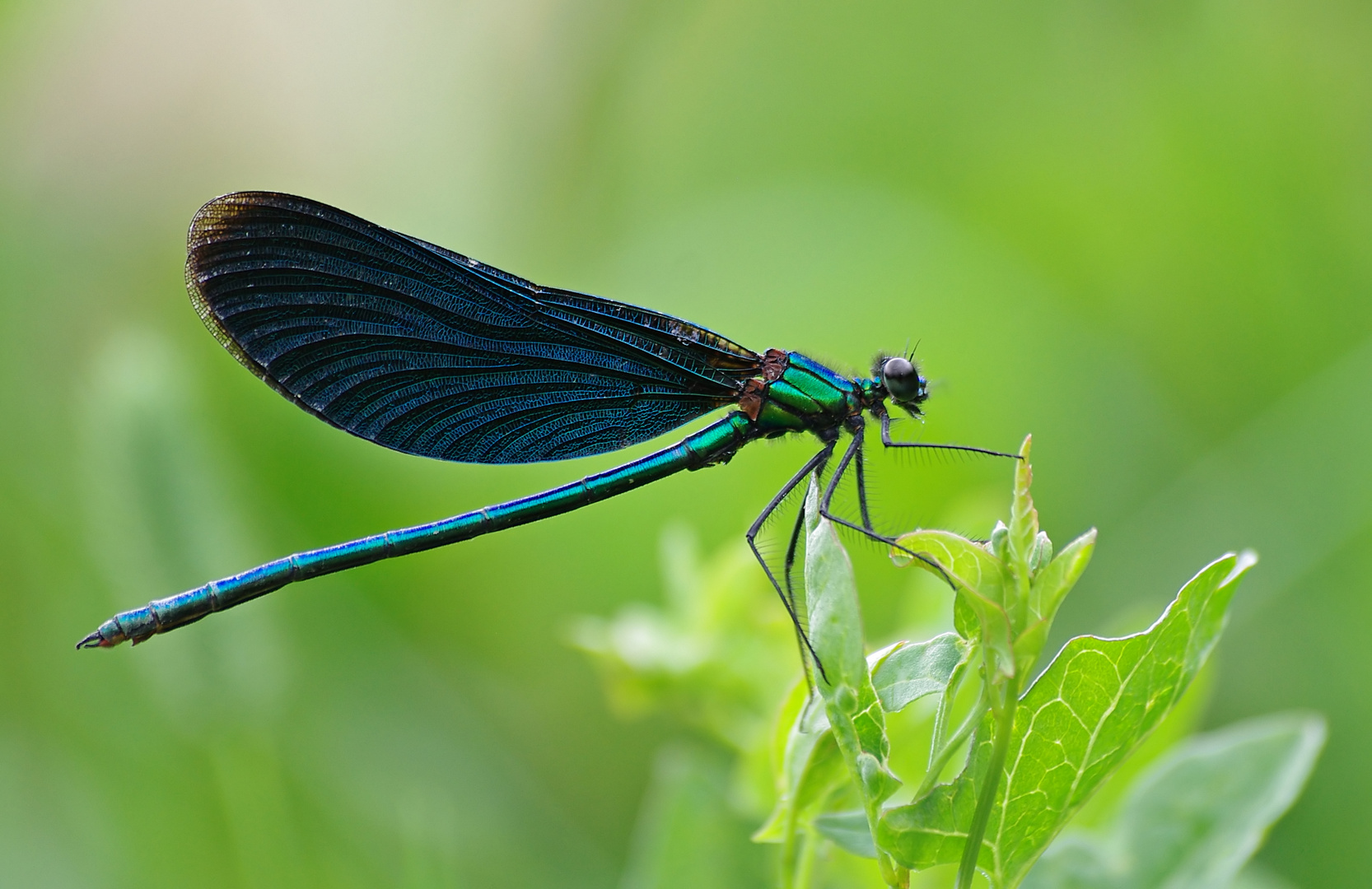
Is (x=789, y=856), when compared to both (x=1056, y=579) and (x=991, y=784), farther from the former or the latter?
(x=1056, y=579)

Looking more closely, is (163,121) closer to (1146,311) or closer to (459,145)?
(459,145)

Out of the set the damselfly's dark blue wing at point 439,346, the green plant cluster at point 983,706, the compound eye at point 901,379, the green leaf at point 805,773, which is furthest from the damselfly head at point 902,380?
the green leaf at point 805,773

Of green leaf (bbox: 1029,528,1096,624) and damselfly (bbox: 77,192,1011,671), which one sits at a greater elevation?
damselfly (bbox: 77,192,1011,671)

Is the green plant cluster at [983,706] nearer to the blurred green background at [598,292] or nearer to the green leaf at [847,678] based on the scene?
the green leaf at [847,678]

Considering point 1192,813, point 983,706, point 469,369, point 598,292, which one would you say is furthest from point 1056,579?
point 598,292

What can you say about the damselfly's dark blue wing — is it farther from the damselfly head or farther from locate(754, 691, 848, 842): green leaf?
locate(754, 691, 848, 842): green leaf

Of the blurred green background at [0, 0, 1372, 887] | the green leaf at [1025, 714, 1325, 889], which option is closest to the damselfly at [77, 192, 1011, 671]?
the blurred green background at [0, 0, 1372, 887]

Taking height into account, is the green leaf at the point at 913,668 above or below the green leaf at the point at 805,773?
above
